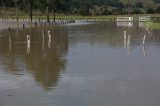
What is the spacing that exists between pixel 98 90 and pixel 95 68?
6072 millimetres

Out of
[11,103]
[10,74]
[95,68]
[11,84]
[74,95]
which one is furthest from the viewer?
[95,68]

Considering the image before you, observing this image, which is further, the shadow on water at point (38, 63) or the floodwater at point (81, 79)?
the shadow on water at point (38, 63)

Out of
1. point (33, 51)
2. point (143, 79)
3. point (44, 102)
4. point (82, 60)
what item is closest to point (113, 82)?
point (143, 79)

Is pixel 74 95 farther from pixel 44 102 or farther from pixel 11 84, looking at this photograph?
pixel 11 84

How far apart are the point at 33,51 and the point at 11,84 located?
46.9ft

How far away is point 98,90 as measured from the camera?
16.5 m

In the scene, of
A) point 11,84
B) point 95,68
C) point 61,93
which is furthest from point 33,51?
point 61,93

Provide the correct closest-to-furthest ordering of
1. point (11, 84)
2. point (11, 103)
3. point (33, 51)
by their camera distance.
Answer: point (11, 103) < point (11, 84) < point (33, 51)

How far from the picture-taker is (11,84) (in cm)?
1792

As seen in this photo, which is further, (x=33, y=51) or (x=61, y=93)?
(x=33, y=51)

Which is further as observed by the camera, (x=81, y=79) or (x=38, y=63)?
(x=38, y=63)

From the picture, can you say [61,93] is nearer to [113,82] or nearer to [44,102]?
[44,102]

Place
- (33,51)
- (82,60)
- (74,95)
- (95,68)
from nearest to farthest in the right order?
(74,95)
(95,68)
(82,60)
(33,51)

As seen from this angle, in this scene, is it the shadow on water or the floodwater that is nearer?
the floodwater
